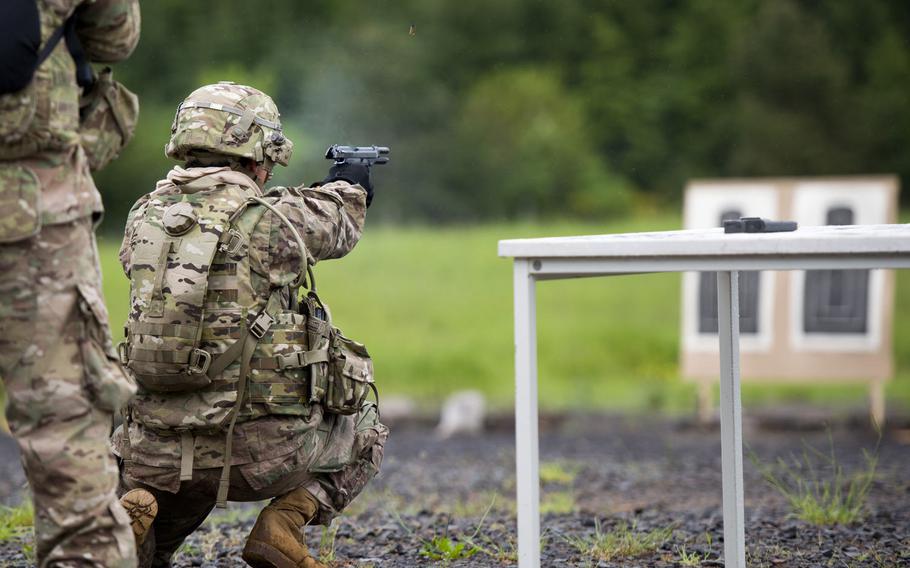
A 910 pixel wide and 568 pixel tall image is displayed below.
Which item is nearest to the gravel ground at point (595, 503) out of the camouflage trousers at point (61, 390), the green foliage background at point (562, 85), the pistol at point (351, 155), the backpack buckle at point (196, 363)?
the backpack buckle at point (196, 363)

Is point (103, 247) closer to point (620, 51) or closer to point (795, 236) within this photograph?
point (620, 51)

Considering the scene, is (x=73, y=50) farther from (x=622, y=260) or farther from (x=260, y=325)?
(x=622, y=260)

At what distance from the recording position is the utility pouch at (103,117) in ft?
7.79

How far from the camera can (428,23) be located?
1480 cm

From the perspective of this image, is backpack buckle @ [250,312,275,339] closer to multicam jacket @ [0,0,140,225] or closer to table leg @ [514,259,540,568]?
multicam jacket @ [0,0,140,225]

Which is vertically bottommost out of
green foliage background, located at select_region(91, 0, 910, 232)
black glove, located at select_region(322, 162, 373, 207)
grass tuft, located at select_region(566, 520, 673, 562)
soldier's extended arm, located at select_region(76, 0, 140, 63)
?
grass tuft, located at select_region(566, 520, 673, 562)

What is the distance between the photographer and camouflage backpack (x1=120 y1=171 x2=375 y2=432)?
2.63 metres

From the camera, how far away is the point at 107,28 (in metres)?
2.35

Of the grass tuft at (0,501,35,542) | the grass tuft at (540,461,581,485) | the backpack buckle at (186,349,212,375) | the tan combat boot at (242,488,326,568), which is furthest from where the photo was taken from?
the grass tuft at (540,461,581,485)

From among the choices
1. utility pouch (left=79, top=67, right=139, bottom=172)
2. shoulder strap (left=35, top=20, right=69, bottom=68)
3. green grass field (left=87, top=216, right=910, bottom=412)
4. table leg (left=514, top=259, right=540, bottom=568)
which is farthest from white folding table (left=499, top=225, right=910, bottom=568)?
green grass field (left=87, top=216, right=910, bottom=412)

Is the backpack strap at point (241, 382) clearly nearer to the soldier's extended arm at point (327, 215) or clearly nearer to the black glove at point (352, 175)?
the soldier's extended arm at point (327, 215)

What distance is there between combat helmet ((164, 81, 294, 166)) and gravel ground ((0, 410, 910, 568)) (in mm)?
1228

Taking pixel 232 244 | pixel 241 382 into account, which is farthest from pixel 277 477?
pixel 232 244

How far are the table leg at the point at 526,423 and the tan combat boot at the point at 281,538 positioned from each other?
0.58 m
